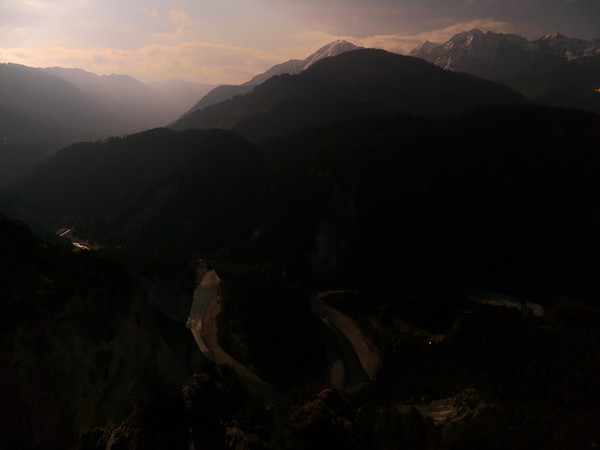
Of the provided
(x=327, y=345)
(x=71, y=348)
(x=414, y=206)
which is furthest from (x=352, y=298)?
(x=71, y=348)

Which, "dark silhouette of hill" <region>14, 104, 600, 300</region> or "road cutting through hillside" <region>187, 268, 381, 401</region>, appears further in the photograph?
"dark silhouette of hill" <region>14, 104, 600, 300</region>

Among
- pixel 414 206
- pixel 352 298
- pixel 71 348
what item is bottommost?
pixel 352 298

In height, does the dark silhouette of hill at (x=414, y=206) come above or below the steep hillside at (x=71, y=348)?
below

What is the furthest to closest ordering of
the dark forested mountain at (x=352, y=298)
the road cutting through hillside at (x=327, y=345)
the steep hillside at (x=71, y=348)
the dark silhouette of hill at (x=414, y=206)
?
the dark silhouette of hill at (x=414, y=206), the road cutting through hillside at (x=327, y=345), the dark forested mountain at (x=352, y=298), the steep hillside at (x=71, y=348)

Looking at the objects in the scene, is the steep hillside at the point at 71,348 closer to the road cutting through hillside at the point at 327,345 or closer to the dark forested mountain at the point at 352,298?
the dark forested mountain at the point at 352,298

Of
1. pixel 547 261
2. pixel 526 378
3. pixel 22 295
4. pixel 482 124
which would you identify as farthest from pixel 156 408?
pixel 482 124

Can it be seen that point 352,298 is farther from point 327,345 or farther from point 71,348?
point 71,348

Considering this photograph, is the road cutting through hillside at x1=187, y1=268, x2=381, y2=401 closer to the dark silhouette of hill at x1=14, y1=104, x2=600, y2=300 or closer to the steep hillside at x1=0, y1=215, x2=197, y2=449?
the dark silhouette of hill at x1=14, y1=104, x2=600, y2=300

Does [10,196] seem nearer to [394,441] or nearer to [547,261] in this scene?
[394,441]

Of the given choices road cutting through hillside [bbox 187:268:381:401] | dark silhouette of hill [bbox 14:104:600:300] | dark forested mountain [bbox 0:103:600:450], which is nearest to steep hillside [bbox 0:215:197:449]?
dark forested mountain [bbox 0:103:600:450]

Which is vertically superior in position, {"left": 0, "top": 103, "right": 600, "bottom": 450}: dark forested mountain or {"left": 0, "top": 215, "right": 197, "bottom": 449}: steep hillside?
{"left": 0, "top": 215, "right": 197, "bottom": 449}: steep hillside

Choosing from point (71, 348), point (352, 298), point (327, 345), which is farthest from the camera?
point (352, 298)

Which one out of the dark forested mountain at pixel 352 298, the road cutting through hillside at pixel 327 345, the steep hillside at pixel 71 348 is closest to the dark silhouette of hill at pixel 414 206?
the dark forested mountain at pixel 352 298

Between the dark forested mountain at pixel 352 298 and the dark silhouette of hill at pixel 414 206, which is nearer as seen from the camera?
the dark forested mountain at pixel 352 298
